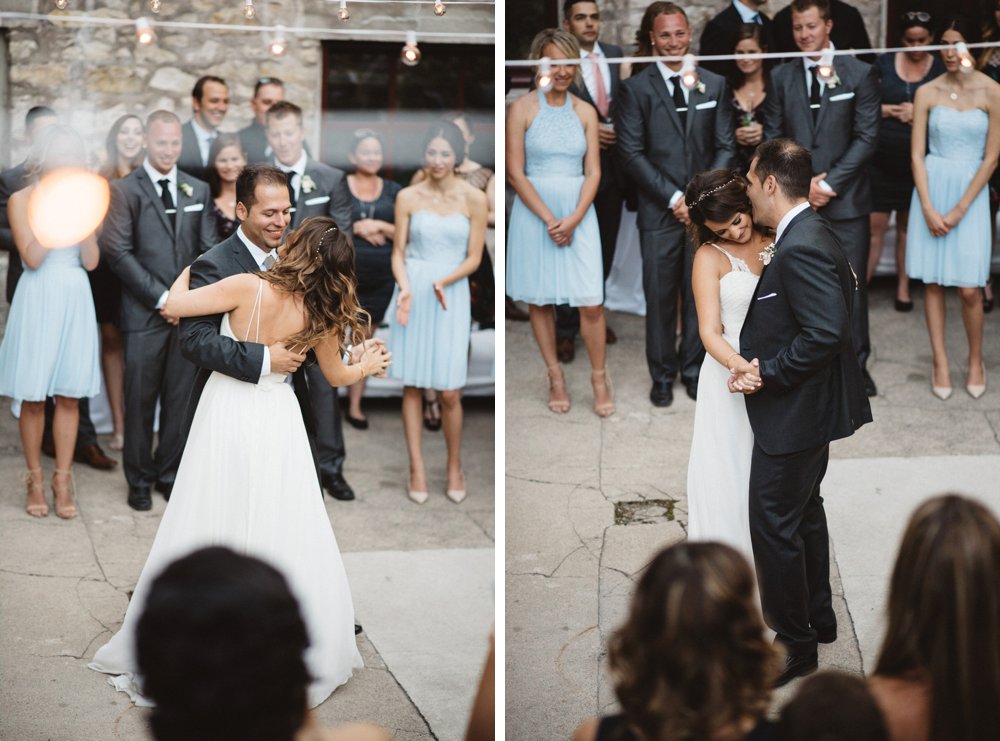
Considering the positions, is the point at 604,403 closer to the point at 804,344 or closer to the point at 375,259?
the point at 804,344

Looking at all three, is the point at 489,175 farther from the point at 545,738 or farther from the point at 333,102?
the point at 545,738

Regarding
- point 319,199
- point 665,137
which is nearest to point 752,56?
point 665,137

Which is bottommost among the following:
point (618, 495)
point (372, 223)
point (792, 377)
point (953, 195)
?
point (618, 495)

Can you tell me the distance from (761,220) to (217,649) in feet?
7.18

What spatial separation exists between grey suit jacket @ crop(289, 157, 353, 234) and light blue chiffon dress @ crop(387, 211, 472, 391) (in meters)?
0.28

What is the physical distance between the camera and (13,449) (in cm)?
429

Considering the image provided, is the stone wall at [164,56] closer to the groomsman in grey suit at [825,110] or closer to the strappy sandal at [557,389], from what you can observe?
the groomsman in grey suit at [825,110]

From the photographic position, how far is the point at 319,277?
11.6 feet

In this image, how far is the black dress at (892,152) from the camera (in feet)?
15.7

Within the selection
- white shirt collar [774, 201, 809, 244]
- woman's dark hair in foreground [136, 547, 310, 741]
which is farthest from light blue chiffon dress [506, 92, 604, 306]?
woman's dark hair in foreground [136, 547, 310, 741]

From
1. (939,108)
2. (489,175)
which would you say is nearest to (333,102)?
(489,175)

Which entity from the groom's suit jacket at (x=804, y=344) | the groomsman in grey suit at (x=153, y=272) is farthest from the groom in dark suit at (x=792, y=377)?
the groomsman in grey suit at (x=153, y=272)

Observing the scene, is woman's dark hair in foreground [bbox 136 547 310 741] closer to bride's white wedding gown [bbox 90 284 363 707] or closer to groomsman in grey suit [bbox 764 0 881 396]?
bride's white wedding gown [bbox 90 284 363 707]

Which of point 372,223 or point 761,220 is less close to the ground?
point 761,220
